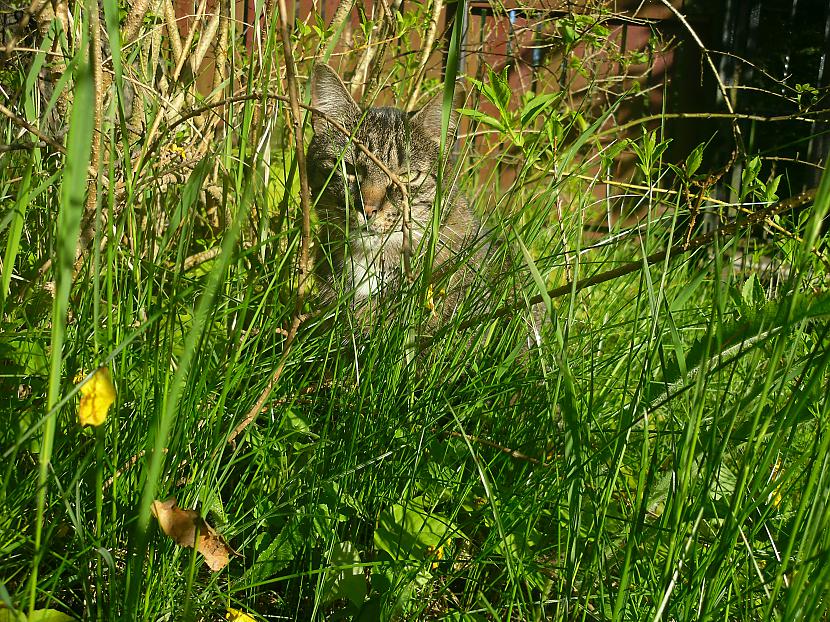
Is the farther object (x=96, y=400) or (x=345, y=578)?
(x=345, y=578)

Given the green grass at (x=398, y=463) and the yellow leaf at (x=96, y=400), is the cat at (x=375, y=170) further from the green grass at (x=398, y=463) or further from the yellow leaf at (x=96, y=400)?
the yellow leaf at (x=96, y=400)

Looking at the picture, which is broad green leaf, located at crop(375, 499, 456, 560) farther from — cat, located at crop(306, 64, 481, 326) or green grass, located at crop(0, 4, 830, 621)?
cat, located at crop(306, 64, 481, 326)

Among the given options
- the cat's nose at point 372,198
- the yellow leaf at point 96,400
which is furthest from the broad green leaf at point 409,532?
the cat's nose at point 372,198

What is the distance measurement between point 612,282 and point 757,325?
979 mm

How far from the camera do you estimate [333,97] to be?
6.74 ft

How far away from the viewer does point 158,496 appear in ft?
3.09

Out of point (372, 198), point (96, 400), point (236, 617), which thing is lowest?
point (236, 617)

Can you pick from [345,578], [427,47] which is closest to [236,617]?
[345,578]

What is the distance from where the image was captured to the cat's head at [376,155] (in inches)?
82.3

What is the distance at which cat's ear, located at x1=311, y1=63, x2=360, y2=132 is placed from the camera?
1999mm

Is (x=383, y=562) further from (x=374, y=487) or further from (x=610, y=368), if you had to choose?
(x=610, y=368)

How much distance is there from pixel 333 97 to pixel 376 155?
0.77 feet

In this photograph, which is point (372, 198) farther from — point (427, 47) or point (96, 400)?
point (96, 400)

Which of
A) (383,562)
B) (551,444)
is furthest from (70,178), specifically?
(551,444)
